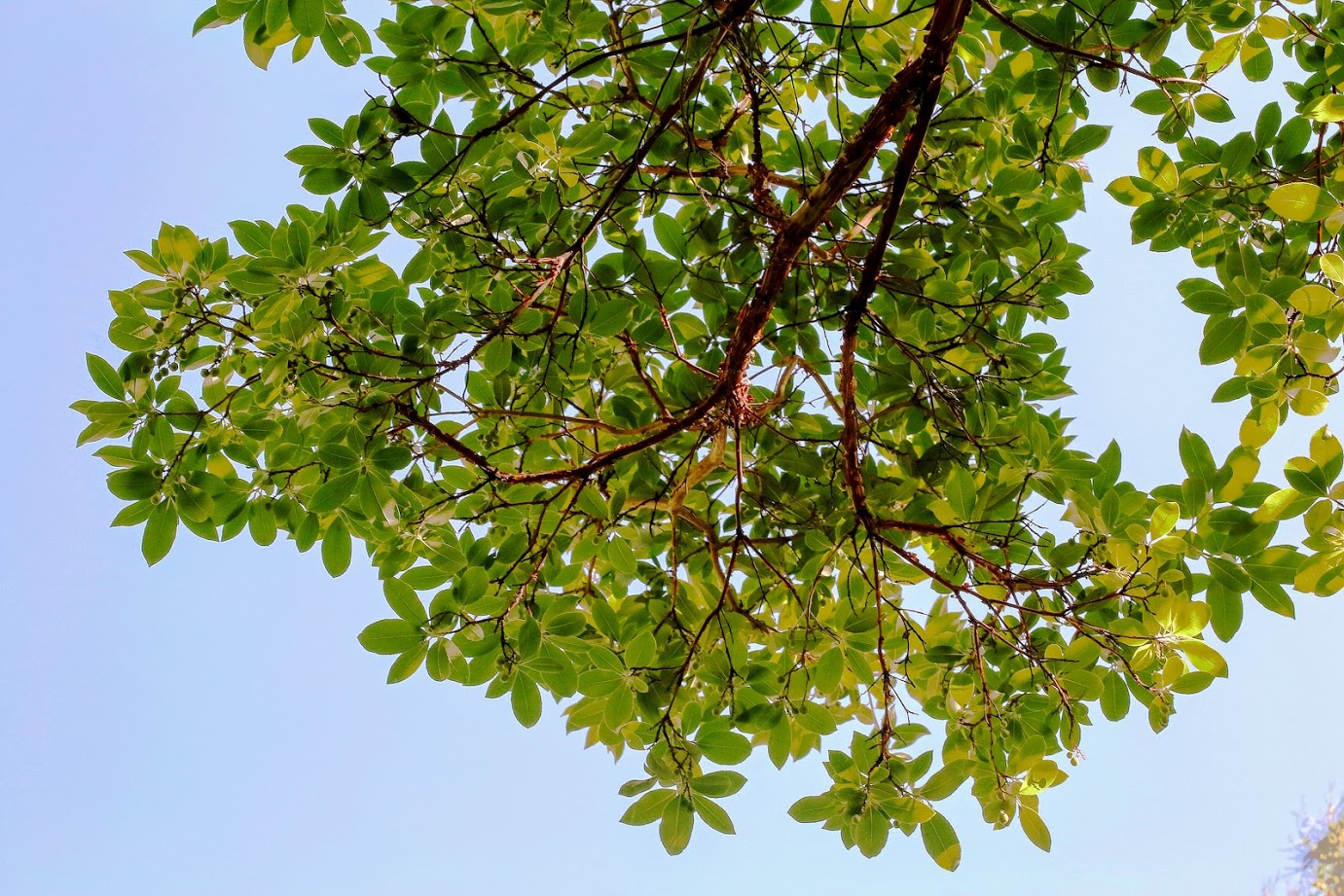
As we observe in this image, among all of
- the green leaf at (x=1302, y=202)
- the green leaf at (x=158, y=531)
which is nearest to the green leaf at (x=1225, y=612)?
the green leaf at (x=1302, y=202)

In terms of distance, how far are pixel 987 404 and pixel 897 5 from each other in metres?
1.11

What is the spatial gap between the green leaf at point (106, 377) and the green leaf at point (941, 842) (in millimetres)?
1946

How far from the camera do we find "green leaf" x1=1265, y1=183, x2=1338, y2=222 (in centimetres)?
160

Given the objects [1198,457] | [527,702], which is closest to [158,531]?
[527,702]

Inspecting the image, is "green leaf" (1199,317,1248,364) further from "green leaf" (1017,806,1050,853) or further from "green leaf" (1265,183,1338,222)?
"green leaf" (1017,806,1050,853)

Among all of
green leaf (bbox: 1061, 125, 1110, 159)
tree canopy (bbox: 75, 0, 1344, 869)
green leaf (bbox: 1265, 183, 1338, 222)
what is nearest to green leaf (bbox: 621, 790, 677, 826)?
tree canopy (bbox: 75, 0, 1344, 869)

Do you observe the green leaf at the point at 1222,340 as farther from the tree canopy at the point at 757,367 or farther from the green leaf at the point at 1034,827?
the green leaf at the point at 1034,827

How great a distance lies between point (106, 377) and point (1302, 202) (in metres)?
2.38

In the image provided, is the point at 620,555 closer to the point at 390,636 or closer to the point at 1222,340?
the point at 390,636

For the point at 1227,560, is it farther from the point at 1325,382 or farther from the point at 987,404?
the point at 987,404

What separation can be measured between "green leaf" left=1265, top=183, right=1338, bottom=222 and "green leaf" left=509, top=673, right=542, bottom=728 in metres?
1.68

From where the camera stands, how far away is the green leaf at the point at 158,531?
198 centimetres

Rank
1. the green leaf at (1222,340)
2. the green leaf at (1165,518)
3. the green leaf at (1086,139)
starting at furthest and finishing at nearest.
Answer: the green leaf at (1086,139) < the green leaf at (1222,340) < the green leaf at (1165,518)

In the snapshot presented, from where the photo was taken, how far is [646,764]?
1.86m
